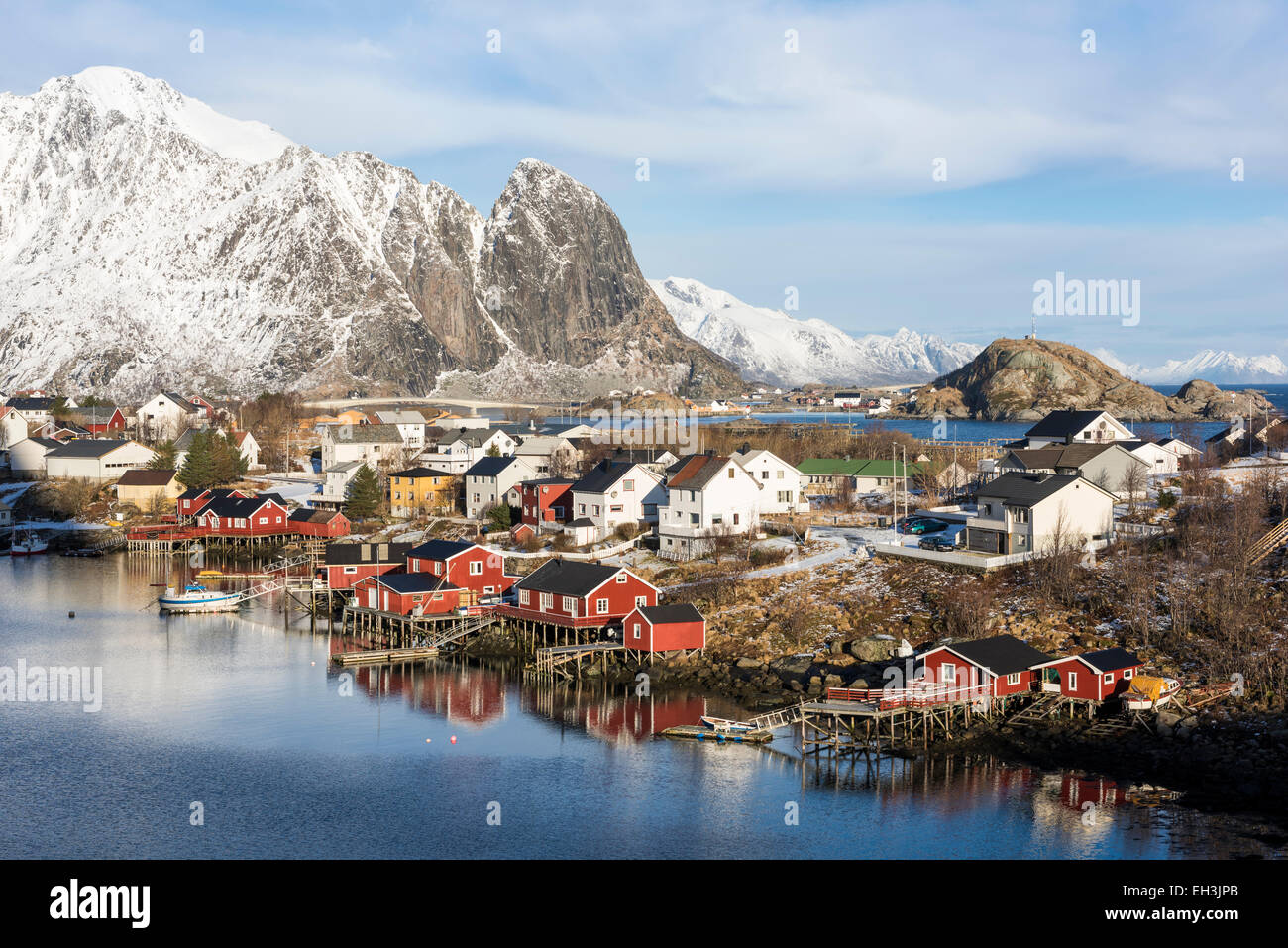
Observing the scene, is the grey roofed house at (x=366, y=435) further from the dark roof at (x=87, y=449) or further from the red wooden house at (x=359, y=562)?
the red wooden house at (x=359, y=562)

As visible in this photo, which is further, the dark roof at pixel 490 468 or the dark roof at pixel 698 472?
the dark roof at pixel 490 468

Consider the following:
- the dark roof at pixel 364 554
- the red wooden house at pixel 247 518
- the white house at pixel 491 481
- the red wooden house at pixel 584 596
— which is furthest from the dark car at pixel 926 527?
the red wooden house at pixel 247 518

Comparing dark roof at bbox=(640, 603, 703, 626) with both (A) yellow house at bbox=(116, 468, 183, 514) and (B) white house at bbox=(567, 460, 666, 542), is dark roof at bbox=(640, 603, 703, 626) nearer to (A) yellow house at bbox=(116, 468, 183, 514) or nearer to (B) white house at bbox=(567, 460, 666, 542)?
(B) white house at bbox=(567, 460, 666, 542)

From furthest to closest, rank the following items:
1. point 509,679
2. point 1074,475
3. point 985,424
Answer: point 985,424, point 1074,475, point 509,679

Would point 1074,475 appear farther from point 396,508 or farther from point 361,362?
point 361,362

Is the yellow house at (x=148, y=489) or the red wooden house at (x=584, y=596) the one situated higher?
Answer: the yellow house at (x=148, y=489)

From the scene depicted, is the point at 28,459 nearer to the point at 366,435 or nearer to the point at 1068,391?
the point at 366,435
